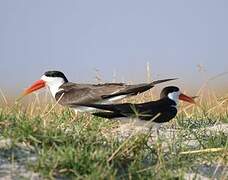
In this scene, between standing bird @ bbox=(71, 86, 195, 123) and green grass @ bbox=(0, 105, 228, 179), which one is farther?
standing bird @ bbox=(71, 86, 195, 123)

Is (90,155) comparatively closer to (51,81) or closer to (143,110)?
(143,110)

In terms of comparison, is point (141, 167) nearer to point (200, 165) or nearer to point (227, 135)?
point (200, 165)

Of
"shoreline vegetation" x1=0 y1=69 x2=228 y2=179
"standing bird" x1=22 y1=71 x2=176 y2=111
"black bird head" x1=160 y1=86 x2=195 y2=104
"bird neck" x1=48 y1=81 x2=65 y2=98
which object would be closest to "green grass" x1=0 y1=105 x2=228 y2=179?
"shoreline vegetation" x1=0 y1=69 x2=228 y2=179

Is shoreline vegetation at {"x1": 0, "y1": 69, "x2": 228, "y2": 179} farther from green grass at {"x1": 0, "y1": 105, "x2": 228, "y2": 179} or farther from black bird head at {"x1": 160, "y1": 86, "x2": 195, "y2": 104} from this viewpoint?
black bird head at {"x1": 160, "y1": 86, "x2": 195, "y2": 104}

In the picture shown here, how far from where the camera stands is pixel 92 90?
7578 millimetres

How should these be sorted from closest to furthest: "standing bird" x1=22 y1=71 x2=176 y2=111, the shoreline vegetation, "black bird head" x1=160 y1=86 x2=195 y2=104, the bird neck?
1. the shoreline vegetation
2. "black bird head" x1=160 y1=86 x2=195 y2=104
3. "standing bird" x1=22 y1=71 x2=176 y2=111
4. the bird neck

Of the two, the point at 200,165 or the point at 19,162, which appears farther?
the point at 200,165

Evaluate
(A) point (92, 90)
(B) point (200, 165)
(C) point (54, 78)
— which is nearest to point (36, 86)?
(C) point (54, 78)

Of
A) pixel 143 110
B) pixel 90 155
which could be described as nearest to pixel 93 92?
pixel 143 110

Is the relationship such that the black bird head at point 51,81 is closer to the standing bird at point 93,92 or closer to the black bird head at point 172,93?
the standing bird at point 93,92

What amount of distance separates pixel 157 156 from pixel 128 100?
3120 millimetres

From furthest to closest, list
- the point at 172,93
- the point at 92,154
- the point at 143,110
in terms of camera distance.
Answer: the point at 172,93 < the point at 143,110 < the point at 92,154

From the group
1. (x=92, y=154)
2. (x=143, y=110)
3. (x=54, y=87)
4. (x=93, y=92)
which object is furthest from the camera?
(x=54, y=87)

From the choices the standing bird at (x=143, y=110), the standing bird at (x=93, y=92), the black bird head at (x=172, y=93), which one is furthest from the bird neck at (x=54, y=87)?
the standing bird at (x=143, y=110)
